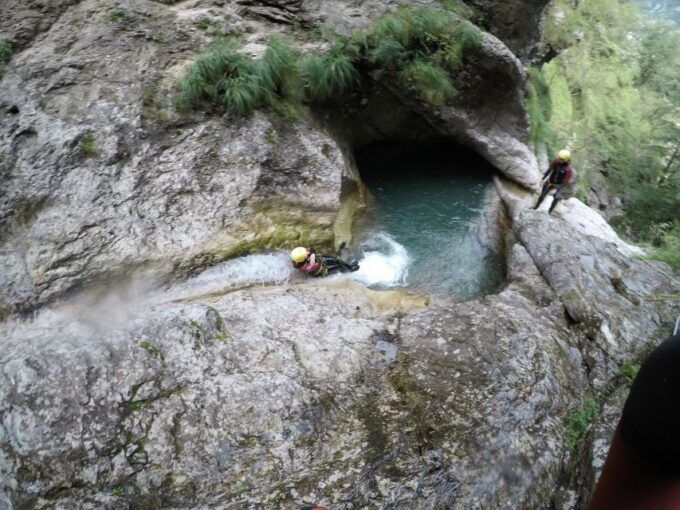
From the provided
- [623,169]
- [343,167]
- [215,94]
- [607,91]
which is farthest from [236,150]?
[607,91]

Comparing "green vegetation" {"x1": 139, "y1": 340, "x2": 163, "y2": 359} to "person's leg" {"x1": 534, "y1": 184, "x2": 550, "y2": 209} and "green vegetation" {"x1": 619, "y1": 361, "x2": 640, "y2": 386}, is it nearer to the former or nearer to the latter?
"green vegetation" {"x1": 619, "y1": 361, "x2": 640, "y2": 386}

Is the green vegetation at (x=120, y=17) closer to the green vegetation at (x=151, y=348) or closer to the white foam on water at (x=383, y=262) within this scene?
the white foam on water at (x=383, y=262)

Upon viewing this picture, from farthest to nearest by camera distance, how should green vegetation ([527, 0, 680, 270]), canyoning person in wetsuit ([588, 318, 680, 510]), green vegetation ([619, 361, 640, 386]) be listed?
1. green vegetation ([527, 0, 680, 270])
2. green vegetation ([619, 361, 640, 386])
3. canyoning person in wetsuit ([588, 318, 680, 510])

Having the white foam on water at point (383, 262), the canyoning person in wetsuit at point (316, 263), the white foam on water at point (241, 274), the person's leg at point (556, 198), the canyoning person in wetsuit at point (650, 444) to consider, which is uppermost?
the canyoning person in wetsuit at point (650, 444)

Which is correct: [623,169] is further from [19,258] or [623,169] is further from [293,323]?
[19,258]

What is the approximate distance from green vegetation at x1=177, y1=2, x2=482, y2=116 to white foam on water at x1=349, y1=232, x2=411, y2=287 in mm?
3745

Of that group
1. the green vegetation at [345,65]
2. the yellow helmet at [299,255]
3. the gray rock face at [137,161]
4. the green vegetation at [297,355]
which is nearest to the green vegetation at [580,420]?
the green vegetation at [297,355]

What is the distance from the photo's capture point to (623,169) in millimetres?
17125

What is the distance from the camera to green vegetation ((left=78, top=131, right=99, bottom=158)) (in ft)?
27.2

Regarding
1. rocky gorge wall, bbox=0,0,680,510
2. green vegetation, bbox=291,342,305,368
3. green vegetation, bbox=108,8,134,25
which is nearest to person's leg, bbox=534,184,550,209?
rocky gorge wall, bbox=0,0,680,510

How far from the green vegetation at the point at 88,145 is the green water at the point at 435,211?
6.16 meters

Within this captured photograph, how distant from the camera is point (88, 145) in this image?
8336 mm

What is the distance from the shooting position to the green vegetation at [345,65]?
30.6ft

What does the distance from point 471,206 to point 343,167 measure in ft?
13.8
